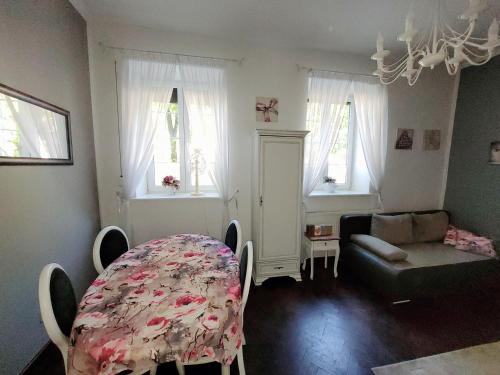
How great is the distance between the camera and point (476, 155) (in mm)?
2859

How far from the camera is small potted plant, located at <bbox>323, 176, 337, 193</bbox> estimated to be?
2990 millimetres

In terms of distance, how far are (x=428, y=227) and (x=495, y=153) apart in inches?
46.4

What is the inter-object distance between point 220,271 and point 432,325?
1997mm

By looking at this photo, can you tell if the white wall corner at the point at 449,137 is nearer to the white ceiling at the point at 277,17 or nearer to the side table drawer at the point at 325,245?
the white ceiling at the point at 277,17

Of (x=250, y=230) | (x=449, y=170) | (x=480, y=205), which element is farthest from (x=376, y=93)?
(x=250, y=230)

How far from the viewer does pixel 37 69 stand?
1.49 metres

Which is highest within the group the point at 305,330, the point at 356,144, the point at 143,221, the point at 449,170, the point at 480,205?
the point at 356,144

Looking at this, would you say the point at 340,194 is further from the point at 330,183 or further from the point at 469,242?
the point at 469,242

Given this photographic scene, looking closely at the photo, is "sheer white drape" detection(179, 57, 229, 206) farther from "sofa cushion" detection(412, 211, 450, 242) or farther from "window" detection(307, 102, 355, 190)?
"sofa cushion" detection(412, 211, 450, 242)

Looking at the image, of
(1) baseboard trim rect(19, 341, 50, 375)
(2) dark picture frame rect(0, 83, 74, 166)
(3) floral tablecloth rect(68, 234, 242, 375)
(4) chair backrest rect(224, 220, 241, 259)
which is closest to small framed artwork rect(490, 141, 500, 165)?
(4) chair backrest rect(224, 220, 241, 259)

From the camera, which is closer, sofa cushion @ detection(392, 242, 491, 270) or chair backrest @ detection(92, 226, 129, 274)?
chair backrest @ detection(92, 226, 129, 274)

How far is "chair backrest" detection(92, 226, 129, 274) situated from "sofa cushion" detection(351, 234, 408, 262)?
102 inches

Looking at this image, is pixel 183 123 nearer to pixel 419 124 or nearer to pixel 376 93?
pixel 376 93

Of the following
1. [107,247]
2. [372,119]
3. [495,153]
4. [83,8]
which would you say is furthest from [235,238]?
[495,153]
